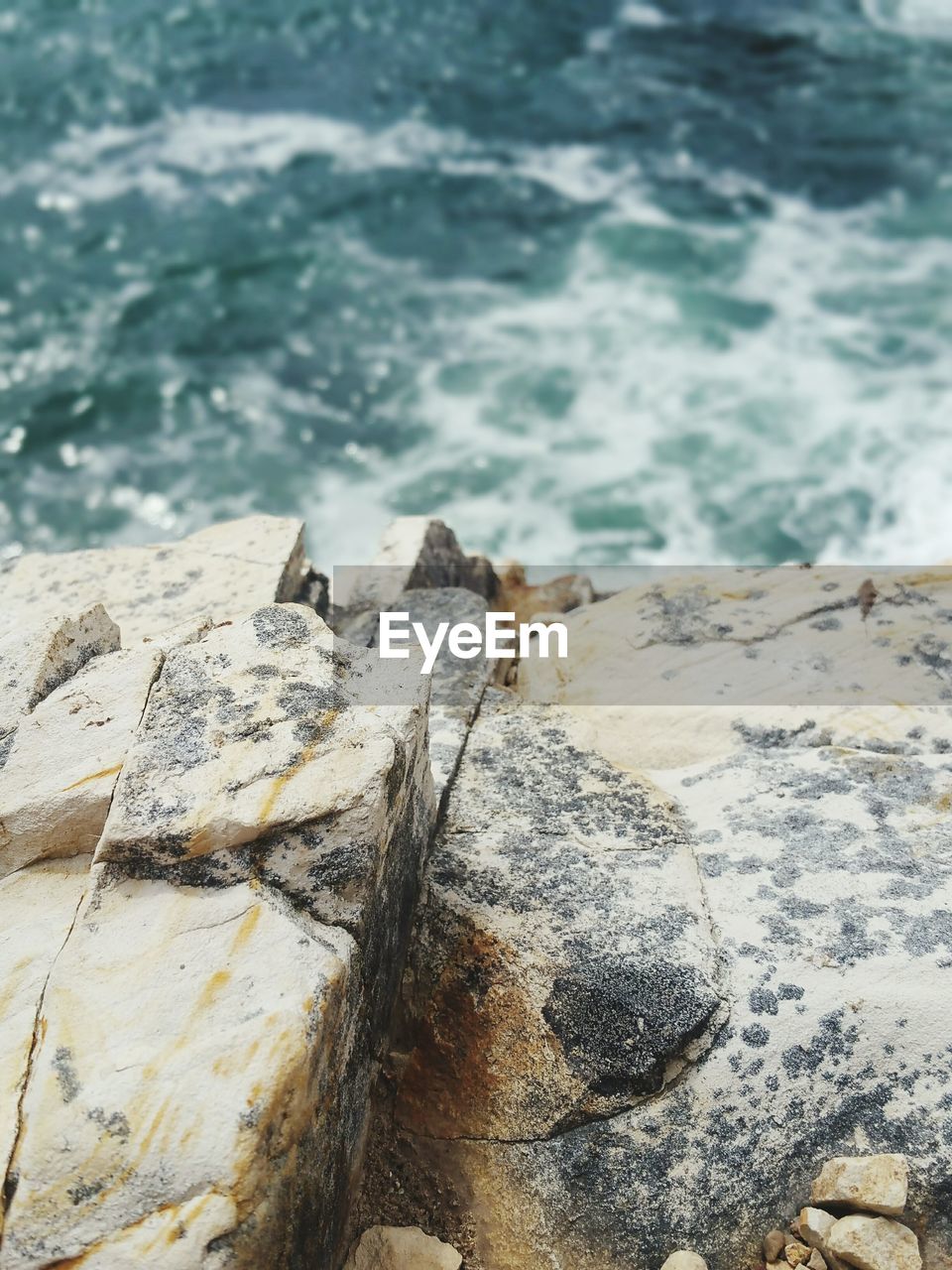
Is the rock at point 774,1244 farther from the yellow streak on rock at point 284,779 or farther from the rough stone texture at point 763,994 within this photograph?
the yellow streak on rock at point 284,779

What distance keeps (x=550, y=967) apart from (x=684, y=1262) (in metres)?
0.61

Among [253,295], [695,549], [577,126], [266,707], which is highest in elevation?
[266,707]

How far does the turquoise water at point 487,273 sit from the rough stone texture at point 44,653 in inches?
159

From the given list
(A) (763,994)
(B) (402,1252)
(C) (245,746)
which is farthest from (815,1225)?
(C) (245,746)

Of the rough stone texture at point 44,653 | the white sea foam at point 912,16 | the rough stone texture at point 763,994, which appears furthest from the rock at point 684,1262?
the white sea foam at point 912,16

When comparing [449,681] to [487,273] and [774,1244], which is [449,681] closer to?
[774,1244]

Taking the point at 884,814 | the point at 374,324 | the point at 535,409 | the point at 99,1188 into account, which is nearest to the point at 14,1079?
the point at 99,1188

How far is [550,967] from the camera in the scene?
2.66 meters

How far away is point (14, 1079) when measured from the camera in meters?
2.10

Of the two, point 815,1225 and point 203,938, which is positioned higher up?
point 203,938

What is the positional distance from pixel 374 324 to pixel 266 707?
6.37m

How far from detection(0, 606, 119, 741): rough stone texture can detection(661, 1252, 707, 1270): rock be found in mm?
1663

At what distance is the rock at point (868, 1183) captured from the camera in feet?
7.77

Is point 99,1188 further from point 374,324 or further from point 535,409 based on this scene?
point 374,324
